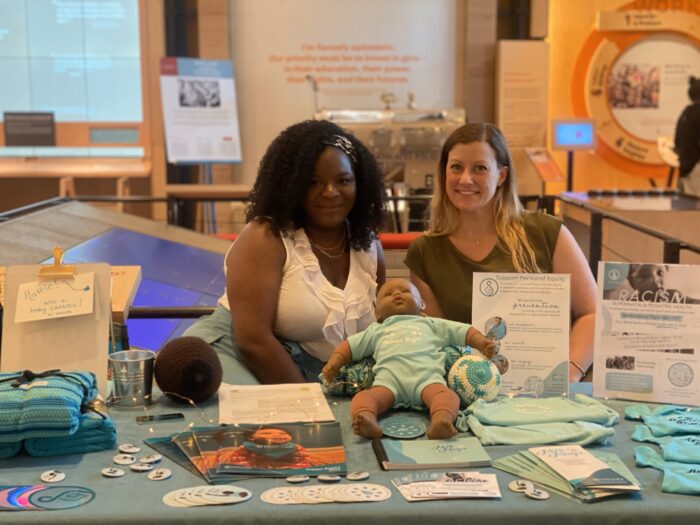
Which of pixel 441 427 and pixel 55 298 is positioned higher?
pixel 55 298

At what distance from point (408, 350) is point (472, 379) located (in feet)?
0.50

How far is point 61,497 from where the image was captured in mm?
1358

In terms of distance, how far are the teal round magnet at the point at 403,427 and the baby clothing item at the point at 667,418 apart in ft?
1.54

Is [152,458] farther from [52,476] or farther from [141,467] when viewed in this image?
[52,476]

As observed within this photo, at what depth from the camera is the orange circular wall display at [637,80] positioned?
8.88m

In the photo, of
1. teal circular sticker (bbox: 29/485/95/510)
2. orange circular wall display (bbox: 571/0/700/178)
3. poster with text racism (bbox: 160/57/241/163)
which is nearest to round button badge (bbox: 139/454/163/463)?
teal circular sticker (bbox: 29/485/95/510)

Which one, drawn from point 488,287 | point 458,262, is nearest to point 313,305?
point 458,262

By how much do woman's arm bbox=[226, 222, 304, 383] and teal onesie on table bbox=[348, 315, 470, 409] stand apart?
1.58 feet

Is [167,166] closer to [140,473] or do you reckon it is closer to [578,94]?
[578,94]

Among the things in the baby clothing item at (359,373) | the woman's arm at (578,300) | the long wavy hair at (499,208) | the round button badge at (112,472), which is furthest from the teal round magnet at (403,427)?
the long wavy hair at (499,208)

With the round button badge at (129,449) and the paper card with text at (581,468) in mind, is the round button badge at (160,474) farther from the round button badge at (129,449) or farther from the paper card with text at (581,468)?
the paper card with text at (581,468)

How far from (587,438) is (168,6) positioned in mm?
7781

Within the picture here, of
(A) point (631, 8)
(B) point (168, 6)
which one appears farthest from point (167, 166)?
(A) point (631, 8)

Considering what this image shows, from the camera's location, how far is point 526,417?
5.56 ft
